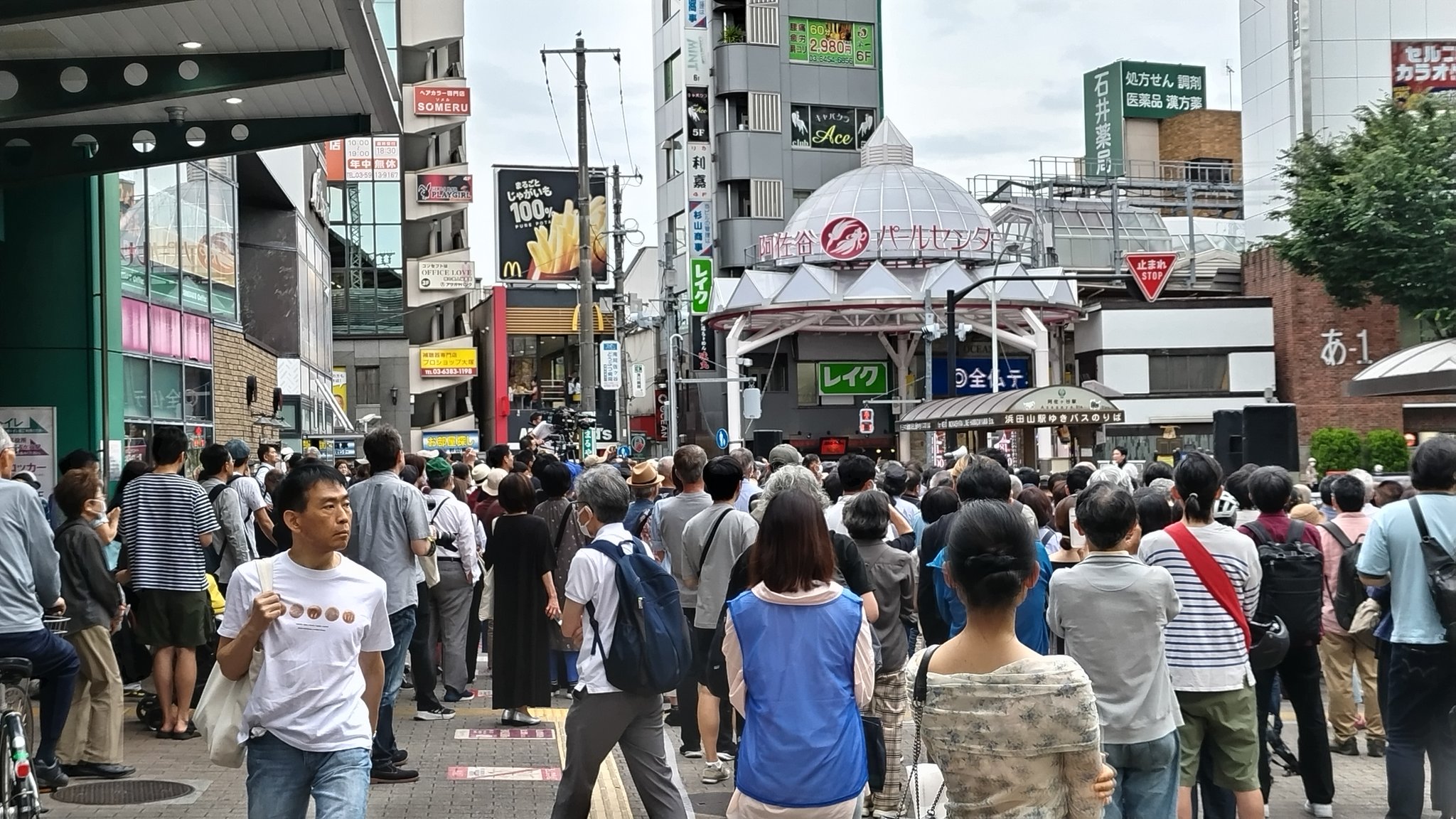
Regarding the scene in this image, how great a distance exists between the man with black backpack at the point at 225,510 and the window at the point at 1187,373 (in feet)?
136

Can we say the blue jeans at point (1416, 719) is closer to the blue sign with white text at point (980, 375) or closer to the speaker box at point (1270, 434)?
the speaker box at point (1270, 434)

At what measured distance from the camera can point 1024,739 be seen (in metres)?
3.88

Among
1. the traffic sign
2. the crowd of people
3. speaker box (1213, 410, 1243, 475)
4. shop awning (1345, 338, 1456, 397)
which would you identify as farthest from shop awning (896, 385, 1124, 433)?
the crowd of people

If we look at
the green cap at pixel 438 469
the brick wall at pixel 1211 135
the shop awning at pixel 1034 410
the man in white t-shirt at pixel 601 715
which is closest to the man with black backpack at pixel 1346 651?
the man in white t-shirt at pixel 601 715

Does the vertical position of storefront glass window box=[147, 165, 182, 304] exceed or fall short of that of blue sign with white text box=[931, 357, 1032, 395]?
it exceeds it

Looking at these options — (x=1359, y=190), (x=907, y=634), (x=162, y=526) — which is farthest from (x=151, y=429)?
(x=1359, y=190)

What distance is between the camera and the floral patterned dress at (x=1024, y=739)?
12.7 feet

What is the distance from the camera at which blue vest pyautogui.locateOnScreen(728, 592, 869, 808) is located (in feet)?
15.5

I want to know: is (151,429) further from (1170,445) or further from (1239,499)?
(1170,445)

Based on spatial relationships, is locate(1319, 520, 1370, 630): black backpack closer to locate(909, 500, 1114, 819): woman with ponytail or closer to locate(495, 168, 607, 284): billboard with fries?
locate(909, 500, 1114, 819): woman with ponytail

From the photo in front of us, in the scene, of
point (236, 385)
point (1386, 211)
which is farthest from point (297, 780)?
point (1386, 211)

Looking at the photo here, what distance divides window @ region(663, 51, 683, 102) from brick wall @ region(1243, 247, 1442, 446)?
1038 inches

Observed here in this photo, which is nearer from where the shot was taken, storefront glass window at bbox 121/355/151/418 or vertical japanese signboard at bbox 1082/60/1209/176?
storefront glass window at bbox 121/355/151/418

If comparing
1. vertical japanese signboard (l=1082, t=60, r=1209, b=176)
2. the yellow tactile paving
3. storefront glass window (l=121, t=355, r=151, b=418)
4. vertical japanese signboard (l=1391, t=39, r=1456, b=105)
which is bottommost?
the yellow tactile paving
